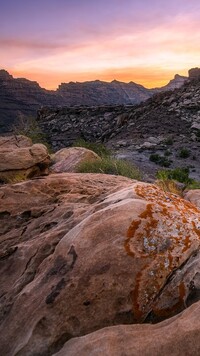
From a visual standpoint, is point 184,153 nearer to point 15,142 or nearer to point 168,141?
point 168,141

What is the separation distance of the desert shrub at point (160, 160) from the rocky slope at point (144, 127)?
0.11m

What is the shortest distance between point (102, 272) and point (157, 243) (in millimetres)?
666

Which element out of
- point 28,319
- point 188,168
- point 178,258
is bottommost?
point 188,168

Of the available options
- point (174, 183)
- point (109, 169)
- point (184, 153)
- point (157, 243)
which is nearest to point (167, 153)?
point (184, 153)

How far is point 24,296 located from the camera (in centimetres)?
425

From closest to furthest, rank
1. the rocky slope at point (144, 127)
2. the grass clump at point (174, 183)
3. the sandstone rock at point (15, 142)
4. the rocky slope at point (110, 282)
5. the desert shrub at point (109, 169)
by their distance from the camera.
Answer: the rocky slope at point (110, 282) → the grass clump at point (174, 183) → the desert shrub at point (109, 169) → the sandstone rock at point (15, 142) → the rocky slope at point (144, 127)

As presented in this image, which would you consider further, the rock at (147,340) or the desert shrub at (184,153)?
the desert shrub at (184,153)

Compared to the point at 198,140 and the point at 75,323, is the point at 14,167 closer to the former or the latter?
the point at 75,323

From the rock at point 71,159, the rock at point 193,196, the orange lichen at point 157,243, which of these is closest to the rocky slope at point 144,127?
the rock at point 71,159

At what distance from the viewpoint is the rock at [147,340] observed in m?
2.86

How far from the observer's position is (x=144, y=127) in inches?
1604

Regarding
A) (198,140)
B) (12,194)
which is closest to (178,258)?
(12,194)

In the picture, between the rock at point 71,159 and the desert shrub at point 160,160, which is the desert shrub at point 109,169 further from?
the desert shrub at point 160,160

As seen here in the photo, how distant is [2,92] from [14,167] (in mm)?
192656
